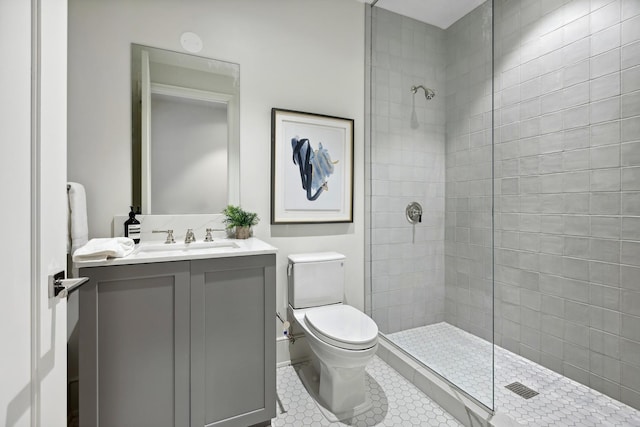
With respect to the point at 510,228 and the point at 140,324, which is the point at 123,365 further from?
the point at 510,228

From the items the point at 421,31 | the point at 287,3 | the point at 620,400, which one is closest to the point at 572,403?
the point at 620,400

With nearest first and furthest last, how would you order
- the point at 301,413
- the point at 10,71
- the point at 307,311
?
the point at 10,71 < the point at 301,413 < the point at 307,311

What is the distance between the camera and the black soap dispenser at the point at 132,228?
1543 mm

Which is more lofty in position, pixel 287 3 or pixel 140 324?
pixel 287 3

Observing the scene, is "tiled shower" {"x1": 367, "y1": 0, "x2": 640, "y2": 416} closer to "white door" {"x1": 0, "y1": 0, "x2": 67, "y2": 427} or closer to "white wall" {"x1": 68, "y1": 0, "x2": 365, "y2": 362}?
"white wall" {"x1": 68, "y1": 0, "x2": 365, "y2": 362}

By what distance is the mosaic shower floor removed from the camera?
148 centimetres

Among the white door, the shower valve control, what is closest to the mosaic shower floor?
the shower valve control

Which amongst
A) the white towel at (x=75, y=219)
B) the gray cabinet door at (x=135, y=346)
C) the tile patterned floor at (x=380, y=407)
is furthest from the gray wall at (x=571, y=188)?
Result: the white towel at (x=75, y=219)

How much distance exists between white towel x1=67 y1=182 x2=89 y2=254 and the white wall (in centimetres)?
17

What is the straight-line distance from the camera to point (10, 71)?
52cm

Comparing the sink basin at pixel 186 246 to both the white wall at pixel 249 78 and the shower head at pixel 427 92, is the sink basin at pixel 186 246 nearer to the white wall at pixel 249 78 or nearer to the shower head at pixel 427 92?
the white wall at pixel 249 78

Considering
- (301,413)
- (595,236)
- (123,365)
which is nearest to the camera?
(123,365)

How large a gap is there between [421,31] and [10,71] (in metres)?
2.12

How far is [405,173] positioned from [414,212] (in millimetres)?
278
